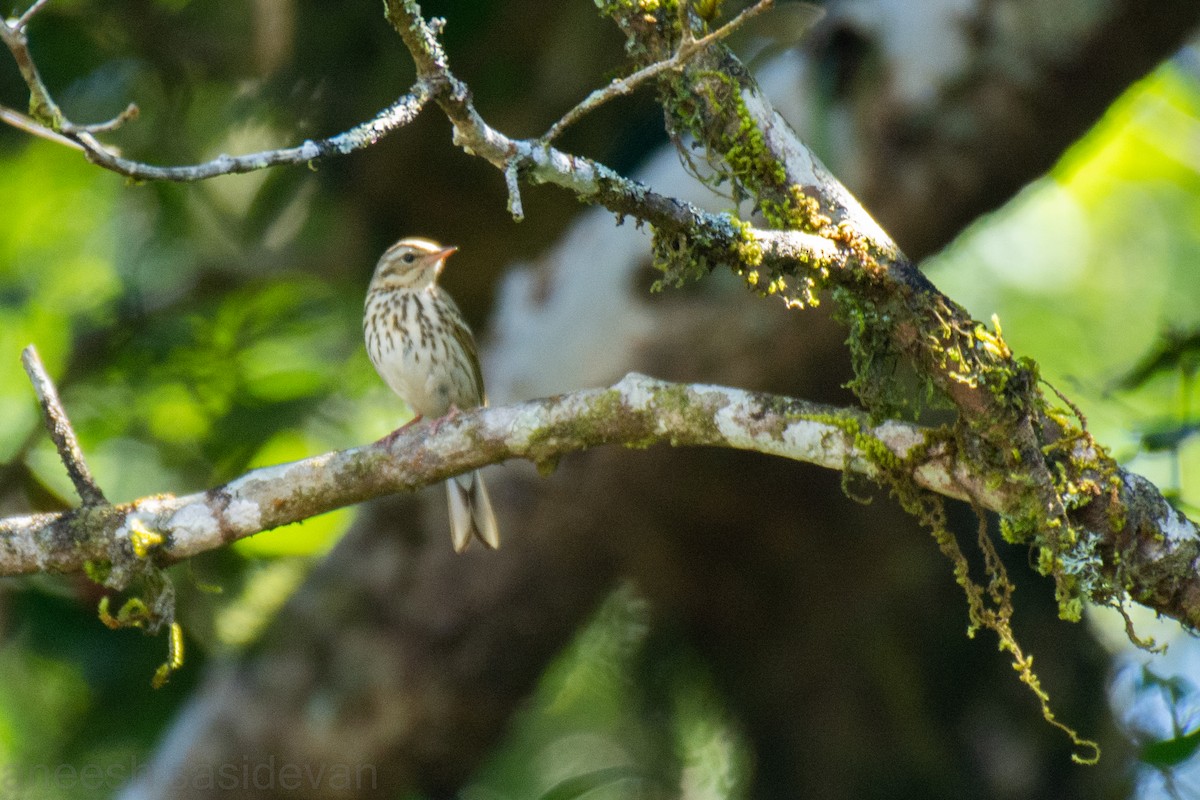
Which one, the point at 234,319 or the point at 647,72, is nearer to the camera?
the point at 647,72

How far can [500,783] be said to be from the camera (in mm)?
6699

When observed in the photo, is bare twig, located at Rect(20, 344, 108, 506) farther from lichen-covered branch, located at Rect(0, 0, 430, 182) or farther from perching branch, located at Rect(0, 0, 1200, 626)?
Result: lichen-covered branch, located at Rect(0, 0, 430, 182)

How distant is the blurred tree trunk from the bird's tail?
47 cm

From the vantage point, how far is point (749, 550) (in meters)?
7.12

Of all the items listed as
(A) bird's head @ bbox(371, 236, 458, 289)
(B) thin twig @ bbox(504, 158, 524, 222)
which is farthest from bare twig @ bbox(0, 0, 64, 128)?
(A) bird's head @ bbox(371, 236, 458, 289)

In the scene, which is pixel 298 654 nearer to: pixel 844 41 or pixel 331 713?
pixel 331 713

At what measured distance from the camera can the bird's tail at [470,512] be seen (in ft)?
19.3

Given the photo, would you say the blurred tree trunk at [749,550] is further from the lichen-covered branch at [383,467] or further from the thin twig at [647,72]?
the thin twig at [647,72]

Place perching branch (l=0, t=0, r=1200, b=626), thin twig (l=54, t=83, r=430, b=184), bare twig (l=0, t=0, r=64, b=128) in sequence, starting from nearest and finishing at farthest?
1. bare twig (l=0, t=0, r=64, b=128)
2. thin twig (l=54, t=83, r=430, b=184)
3. perching branch (l=0, t=0, r=1200, b=626)

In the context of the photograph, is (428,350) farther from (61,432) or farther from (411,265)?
(61,432)

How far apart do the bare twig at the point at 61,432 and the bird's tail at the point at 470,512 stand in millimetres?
2361

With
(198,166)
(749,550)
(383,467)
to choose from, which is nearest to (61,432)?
(383,467)

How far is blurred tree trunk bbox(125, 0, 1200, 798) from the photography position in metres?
5.89

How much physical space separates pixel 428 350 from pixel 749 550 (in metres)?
2.26
